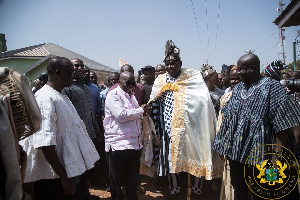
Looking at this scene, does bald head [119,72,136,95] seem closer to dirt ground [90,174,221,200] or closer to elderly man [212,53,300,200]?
elderly man [212,53,300,200]

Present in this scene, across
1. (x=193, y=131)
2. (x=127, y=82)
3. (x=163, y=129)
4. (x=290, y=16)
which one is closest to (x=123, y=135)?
(x=127, y=82)

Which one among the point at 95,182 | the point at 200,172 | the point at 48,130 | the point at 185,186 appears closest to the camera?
the point at 48,130

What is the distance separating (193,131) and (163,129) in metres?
0.48

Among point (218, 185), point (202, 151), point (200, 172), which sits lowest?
point (218, 185)

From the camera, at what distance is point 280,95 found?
2.18 metres

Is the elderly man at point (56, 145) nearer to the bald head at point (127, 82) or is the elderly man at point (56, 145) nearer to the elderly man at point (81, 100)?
the bald head at point (127, 82)

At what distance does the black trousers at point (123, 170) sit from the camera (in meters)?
2.83

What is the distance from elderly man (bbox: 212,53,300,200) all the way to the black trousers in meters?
1.12

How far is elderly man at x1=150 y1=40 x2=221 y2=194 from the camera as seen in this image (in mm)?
3141

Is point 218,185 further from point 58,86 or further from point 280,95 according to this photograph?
point 58,86

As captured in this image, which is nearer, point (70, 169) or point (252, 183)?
point (70, 169)

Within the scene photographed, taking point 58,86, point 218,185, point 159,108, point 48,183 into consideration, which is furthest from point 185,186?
point 58,86

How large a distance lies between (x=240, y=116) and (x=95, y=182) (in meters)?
3.47

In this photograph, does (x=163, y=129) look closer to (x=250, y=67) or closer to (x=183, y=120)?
(x=183, y=120)
